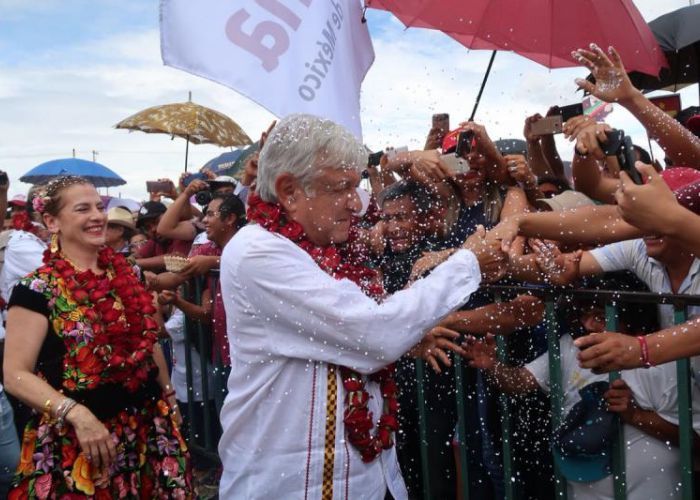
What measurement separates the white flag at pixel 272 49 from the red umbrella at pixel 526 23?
1.47 feet

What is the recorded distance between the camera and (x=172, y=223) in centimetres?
576

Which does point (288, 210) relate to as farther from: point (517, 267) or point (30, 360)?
point (30, 360)

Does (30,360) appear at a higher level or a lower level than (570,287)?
lower

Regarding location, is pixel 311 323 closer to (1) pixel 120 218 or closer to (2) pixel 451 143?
(2) pixel 451 143

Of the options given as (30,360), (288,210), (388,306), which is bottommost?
(30,360)

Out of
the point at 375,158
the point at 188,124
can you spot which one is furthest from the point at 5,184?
the point at 188,124

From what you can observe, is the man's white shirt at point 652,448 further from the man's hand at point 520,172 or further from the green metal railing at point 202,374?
the green metal railing at point 202,374

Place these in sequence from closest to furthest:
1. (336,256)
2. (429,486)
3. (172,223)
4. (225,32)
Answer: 1. (336,256)
2. (225,32)
3. (429,486)
4. (172,223)

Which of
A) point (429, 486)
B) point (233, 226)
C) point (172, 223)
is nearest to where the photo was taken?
point (429, 486)

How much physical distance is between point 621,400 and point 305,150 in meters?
1.43

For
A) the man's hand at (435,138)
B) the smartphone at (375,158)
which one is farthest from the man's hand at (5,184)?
the man's hand at (435,138)

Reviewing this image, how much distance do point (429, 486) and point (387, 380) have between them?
1.33 meters

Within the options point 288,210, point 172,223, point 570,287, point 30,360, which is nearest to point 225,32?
point 288,210

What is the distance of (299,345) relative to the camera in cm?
190
